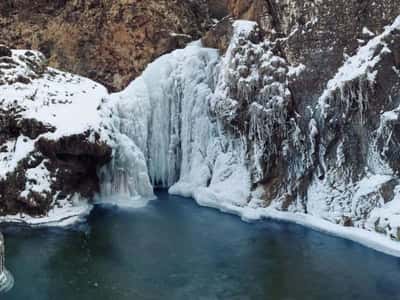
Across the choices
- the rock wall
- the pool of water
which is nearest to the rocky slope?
the pool of water

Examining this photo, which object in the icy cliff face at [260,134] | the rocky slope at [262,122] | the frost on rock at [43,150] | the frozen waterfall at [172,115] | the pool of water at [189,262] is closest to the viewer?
the pool of water at [189,262]

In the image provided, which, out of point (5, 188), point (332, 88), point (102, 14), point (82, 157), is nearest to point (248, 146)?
point (332, 88)

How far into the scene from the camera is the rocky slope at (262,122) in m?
19.6

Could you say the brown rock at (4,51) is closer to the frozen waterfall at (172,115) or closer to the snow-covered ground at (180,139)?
the snow-covered ground at (180,139)

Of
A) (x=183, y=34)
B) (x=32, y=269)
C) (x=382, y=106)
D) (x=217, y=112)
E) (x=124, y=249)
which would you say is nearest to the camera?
(x=32, y=269)

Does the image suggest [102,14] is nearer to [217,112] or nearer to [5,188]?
[217,112]

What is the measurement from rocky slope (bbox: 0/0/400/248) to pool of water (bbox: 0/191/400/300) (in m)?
1.79

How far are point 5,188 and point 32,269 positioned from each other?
213 inches

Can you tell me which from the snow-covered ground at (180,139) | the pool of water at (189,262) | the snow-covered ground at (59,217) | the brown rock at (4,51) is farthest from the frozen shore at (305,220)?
the brown rock at (4,51)

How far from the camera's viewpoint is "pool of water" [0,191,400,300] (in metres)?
14.4

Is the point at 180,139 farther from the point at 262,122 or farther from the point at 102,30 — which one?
the point at 102,30

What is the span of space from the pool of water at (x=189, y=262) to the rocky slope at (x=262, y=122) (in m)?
1.79

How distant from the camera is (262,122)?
21.4 meters

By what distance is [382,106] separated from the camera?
19.5 m
